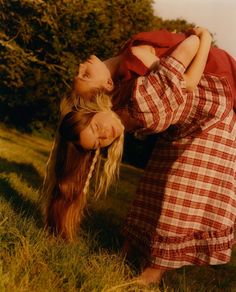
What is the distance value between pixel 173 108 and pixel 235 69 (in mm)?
684

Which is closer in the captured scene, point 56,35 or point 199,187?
point 199,187

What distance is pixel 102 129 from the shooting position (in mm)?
3557

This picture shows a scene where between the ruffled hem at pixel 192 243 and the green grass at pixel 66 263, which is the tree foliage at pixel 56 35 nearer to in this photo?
the green grass at pixel 66 263

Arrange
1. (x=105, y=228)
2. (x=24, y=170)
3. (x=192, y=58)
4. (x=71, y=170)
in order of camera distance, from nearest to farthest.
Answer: (x=192, y=58) < (x=71, y=170) < (x=105, y=228) < (x=24, y=170)

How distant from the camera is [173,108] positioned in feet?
11.3

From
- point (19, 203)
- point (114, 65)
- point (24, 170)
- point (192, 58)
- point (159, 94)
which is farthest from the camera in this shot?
point (24, 170)

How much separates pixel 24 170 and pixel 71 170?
3992 millimetres

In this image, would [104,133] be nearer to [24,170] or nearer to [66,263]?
[66,263]

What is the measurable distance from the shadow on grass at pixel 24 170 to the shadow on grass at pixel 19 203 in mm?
826

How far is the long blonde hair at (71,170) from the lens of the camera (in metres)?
3.63

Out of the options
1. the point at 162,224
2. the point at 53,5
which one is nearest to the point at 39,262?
the point at 162,224

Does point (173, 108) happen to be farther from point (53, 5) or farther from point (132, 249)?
point (53, 5)

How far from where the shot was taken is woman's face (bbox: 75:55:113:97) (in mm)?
3707

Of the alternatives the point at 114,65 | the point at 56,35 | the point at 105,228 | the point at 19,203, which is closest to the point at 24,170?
the point at 105,228
